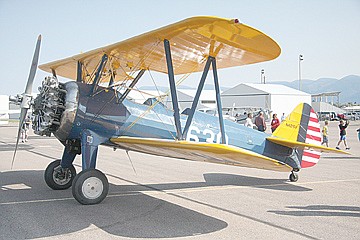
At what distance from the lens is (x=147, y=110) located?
22.1ft

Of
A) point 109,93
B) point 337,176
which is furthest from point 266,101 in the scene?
point 109,93

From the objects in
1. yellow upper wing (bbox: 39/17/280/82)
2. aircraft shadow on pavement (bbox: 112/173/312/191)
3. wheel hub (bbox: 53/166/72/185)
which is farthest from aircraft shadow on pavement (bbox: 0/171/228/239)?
yellow upper wing (bbox: 39/17/280/82)

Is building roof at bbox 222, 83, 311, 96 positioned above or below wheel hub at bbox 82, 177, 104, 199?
above

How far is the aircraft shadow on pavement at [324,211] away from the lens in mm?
5469

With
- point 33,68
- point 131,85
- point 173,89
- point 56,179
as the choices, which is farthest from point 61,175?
point 173,89

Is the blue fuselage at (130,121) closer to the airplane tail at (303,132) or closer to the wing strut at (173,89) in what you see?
the wing strut at (173,89)

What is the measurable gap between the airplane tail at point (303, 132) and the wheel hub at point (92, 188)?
3.71 meters

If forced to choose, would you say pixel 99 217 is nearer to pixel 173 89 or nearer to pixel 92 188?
pixel 92 188

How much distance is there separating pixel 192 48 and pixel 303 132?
11.5ft

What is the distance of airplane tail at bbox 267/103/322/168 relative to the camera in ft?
26.8

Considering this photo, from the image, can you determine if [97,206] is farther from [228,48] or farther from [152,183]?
[228,48]

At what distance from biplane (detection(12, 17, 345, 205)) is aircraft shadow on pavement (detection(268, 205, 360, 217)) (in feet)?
2.22

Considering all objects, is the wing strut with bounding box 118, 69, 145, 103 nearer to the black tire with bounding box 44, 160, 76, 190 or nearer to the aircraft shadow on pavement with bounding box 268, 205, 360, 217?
the black tire with bounding box 44, 160, 76, 190

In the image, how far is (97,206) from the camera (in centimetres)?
572
